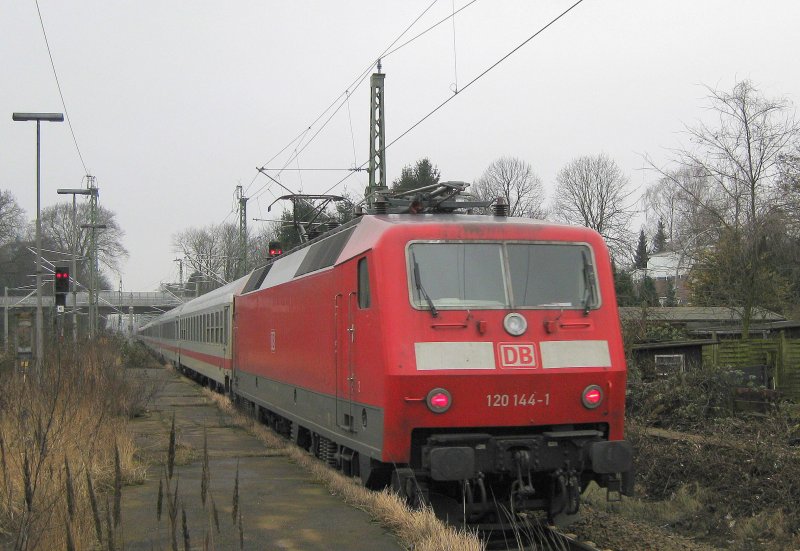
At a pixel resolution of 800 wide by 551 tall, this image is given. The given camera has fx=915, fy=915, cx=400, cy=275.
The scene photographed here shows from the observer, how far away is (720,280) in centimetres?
2341

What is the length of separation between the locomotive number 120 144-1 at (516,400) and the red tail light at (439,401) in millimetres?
365

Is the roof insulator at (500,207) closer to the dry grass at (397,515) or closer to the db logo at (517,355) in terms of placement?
the db logo at (517,355)

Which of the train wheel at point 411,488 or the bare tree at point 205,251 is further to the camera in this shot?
the bare tree at point 205,251

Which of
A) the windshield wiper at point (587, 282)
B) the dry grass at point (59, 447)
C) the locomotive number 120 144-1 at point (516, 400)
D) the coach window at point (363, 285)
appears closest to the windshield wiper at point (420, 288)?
the coach window at point (363, 285)

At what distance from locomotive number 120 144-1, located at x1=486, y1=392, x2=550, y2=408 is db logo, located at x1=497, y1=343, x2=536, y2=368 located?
0.26 m

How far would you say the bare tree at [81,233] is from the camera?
6125cm

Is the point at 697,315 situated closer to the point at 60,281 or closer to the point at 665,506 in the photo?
the point at 60,281

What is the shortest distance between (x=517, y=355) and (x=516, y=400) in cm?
39

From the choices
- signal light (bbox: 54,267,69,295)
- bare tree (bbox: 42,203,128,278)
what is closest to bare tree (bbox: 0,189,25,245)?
bare tree (bbox: 42,203,128,278)

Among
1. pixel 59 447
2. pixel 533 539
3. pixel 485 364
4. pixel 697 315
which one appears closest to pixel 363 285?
pixel 485 364

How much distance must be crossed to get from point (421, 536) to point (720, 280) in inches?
737

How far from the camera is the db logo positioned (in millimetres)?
7871

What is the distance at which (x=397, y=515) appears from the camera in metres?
7.32

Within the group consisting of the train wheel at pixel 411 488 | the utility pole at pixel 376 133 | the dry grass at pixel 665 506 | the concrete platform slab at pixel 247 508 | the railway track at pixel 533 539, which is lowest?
the dry grass at pixel 665 506
